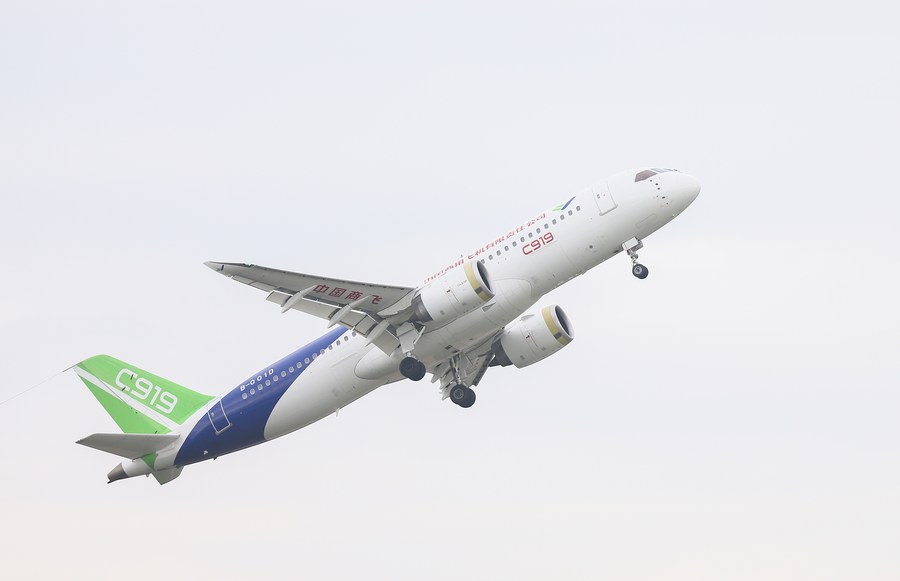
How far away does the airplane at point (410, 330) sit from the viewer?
4528 cm

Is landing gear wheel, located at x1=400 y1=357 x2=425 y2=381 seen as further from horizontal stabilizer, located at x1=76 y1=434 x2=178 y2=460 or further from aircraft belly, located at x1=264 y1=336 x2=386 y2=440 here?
horizontal stabilizer, located at x1=76 y1=434 x2=178 y2=460

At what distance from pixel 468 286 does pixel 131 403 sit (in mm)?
16331

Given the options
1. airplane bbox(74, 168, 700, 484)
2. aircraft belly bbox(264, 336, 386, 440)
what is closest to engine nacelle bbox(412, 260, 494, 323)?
airplane bbox(74, 168, 700, 484)

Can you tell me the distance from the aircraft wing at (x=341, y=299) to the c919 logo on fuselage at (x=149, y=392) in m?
9.53

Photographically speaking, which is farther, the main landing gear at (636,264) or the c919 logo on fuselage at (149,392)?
the c919 logo on fuselage at (149,392)

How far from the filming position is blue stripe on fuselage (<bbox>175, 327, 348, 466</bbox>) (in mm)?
49594

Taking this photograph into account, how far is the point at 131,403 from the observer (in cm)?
5322

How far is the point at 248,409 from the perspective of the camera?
1960 inches

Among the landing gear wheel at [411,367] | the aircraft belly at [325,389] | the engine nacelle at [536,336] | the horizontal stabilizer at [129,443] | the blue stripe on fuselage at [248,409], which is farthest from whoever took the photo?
the engine nacelle at [536,336]

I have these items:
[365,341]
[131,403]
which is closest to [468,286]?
[365,341]

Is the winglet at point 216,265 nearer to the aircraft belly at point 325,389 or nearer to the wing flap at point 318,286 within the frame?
the wing flap at point 318,286

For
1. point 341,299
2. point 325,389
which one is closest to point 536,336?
point 325,389

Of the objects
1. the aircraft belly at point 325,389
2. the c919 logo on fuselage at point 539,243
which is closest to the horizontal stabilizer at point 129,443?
the aircraft belly at point 325,389

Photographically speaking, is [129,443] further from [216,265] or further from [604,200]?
[604,200]
